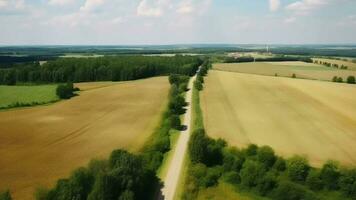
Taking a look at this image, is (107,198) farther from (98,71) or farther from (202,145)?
(98,71)

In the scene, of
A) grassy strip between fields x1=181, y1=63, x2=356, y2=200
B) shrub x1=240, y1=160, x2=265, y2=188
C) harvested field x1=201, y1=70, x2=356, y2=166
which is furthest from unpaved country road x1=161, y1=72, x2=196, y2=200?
shrub x1=240, y1=160, x2=265, y2=188

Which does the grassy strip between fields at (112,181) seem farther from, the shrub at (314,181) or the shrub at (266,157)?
the shrub at (314,181)

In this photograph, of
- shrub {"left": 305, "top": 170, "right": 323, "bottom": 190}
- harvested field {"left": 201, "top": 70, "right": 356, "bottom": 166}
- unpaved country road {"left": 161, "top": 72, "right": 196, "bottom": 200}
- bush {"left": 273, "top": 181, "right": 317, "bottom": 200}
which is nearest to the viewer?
bush {"left": 273, "top": 181, "right": 317, "bottom": 200}

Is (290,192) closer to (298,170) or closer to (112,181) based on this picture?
(298,170)

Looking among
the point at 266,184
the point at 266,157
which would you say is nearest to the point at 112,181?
the point at 266,184

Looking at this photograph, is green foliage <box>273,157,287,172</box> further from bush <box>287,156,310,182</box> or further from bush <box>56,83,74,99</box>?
bush <box>56,83,74,99</box>
